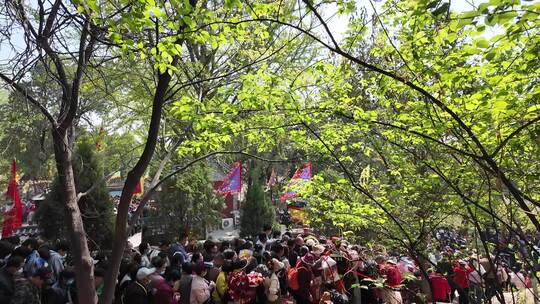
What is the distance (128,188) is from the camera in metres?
3.60

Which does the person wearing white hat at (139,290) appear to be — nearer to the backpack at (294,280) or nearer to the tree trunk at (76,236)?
the tree trunk at (76,236)

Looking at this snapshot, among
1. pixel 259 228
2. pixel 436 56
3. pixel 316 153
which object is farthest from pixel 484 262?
pixel 259 228

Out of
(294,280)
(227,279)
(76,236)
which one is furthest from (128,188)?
(294,280)

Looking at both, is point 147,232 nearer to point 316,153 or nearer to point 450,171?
point 316,153

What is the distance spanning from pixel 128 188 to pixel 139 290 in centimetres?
279

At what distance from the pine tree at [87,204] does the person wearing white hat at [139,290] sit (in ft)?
20.6

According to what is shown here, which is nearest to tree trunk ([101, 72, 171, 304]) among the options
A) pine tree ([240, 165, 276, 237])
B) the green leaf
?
the green leaf

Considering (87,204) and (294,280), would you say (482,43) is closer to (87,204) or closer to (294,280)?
(294,280)

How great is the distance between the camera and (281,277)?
698 centimetres

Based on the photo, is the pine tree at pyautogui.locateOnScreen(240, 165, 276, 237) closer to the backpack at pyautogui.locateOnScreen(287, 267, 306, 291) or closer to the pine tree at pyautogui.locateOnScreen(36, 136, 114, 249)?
the pine tree at pyautogui.locateOnScreen(36, 136, 114, 249)

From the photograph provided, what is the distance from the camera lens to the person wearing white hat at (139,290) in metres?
5.70

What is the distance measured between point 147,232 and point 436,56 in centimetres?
1469

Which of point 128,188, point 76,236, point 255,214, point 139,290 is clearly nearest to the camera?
point 76,236

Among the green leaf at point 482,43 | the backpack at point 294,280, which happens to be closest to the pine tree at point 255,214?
the backpack at point 294,280
